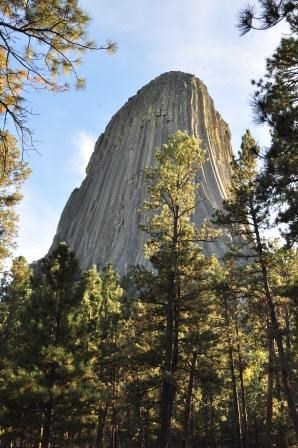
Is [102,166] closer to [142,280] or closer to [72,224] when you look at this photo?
[72,224]

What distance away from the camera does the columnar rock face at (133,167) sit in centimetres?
7250

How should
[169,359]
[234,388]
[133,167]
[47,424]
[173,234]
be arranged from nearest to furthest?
[47,424] < [169,359] < [173,234] < [234,388] < [133,167]

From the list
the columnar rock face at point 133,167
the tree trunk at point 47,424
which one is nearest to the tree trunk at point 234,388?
the tree trunk at point 47,424

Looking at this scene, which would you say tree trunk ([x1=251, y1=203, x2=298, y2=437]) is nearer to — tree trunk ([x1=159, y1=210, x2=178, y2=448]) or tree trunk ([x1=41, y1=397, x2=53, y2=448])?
tree trunk ([x1=159, y1=210, x2=178, y2=448])

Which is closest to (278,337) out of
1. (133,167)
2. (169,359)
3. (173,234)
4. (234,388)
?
(169,359)

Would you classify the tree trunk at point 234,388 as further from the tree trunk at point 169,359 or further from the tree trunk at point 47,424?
the tree trunk at point 47,424

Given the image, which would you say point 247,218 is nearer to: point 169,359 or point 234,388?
point 169,359

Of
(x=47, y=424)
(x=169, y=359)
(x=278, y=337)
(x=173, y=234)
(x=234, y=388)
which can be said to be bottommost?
(x=47, y=424)

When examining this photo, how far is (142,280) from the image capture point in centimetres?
1556

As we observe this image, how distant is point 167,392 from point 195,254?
16.3 ft

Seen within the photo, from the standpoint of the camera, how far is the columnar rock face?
238 ft

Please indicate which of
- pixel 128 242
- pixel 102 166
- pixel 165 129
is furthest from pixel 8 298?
pixel 102 166

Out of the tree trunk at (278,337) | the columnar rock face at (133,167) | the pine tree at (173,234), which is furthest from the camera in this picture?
the columnar rock face at (133,167)

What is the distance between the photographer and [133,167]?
8381 cm
